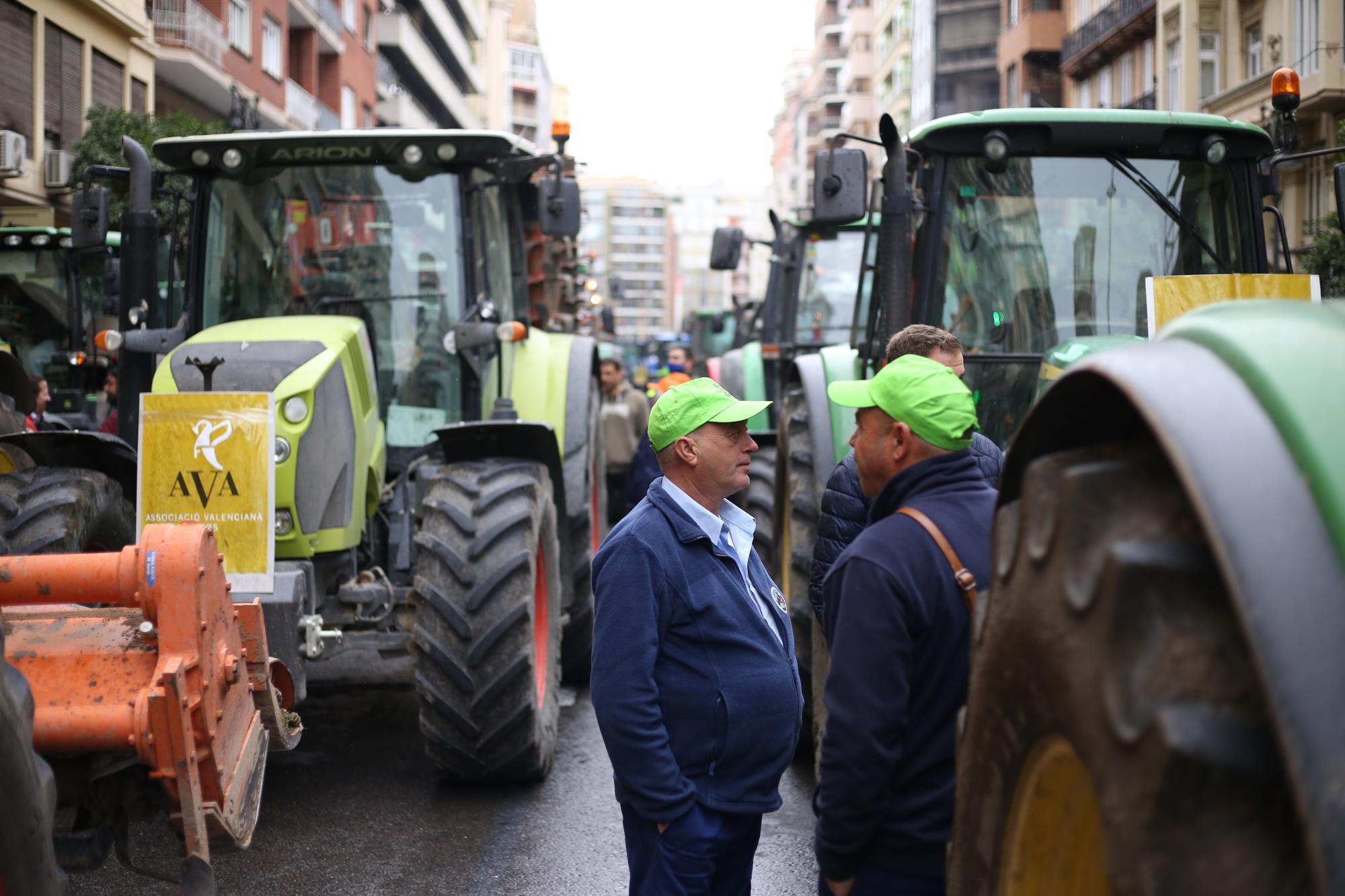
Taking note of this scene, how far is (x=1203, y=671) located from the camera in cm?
154

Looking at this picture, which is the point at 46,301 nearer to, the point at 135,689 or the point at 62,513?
the point at 62,513

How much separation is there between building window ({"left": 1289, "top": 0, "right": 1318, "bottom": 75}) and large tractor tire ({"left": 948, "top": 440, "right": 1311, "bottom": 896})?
25.7 metres

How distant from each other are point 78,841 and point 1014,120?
453 cm

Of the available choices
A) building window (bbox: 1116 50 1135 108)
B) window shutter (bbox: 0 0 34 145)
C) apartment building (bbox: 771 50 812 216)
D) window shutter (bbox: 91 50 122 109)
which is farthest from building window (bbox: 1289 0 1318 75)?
apartment building (bbox: 771 50 812 216)

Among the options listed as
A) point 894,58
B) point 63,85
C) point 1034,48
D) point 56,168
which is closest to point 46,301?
point 56,168

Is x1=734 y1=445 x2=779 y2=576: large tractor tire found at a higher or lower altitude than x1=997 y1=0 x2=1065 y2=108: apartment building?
lower

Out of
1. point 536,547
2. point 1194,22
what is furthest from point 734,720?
point 1194,22

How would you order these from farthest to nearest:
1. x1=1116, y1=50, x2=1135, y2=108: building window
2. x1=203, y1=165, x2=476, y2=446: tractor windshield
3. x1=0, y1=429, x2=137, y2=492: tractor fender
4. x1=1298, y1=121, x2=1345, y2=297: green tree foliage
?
x1=1116, y1=50, x2=1135, y2=108: building window < x1=1298, y1=121, x2=1345, y2=297: green tree foliage < x1=203, y1=165, x2=476, y2=446: tractor windshield < x1=0, y1=429, x2=137, y2=492: tractor fender

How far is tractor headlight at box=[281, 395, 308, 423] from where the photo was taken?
19.4ft

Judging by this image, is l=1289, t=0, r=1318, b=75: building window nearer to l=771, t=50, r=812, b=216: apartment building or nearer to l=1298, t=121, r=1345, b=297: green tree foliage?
l=1298, t=121, r=1345, b=297: green tree foliage

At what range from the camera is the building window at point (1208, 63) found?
98.1 feet

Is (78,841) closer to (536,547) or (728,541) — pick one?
(728,541)

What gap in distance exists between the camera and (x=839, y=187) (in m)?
6.15

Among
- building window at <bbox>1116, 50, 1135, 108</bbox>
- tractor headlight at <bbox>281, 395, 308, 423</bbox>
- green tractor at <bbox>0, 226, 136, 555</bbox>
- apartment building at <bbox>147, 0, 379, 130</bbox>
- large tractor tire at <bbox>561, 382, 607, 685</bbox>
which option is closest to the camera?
green tractor at <bbox>0, 226, 136, 555</bbox>
